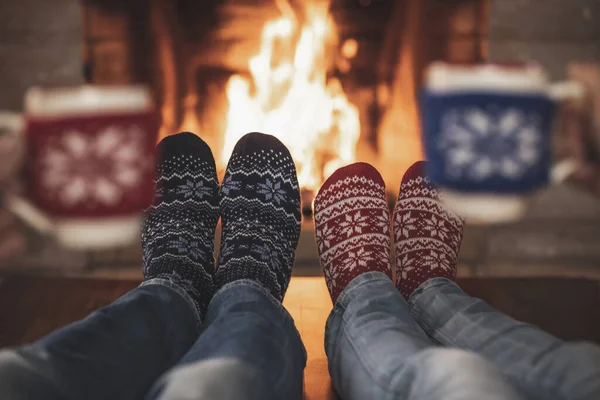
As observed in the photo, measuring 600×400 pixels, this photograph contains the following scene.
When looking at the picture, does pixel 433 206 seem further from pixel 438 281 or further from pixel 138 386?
pixel 138 386

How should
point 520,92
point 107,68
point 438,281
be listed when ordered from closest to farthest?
1. point 520,92
2. point 438,281
3. point 107,68

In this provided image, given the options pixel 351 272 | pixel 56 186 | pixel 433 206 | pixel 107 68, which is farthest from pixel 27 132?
pixel 107 68

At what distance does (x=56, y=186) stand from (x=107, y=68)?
3.51ft

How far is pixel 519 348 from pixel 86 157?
434mm

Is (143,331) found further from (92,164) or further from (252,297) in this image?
(92,164)

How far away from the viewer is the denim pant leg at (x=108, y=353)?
0.46 meters

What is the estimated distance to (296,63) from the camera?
4.54 ft

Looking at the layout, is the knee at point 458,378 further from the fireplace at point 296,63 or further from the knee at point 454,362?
the fireplace at point 296,63

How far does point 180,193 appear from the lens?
41.6 inches

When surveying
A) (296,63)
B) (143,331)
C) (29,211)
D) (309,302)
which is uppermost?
(296,63)

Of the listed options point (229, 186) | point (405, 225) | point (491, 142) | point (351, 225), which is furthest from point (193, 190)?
point (491, 142)

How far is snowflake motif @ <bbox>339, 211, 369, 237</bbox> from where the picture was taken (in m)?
1.04

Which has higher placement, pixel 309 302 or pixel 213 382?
pixel 213 382

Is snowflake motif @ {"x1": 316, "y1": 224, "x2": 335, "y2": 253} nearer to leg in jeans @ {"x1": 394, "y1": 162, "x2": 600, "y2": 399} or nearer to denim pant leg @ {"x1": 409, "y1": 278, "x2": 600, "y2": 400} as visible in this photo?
leg in jeans @ {"x1": 394, "y1": 162, "x2": 600, "y2": 399}
